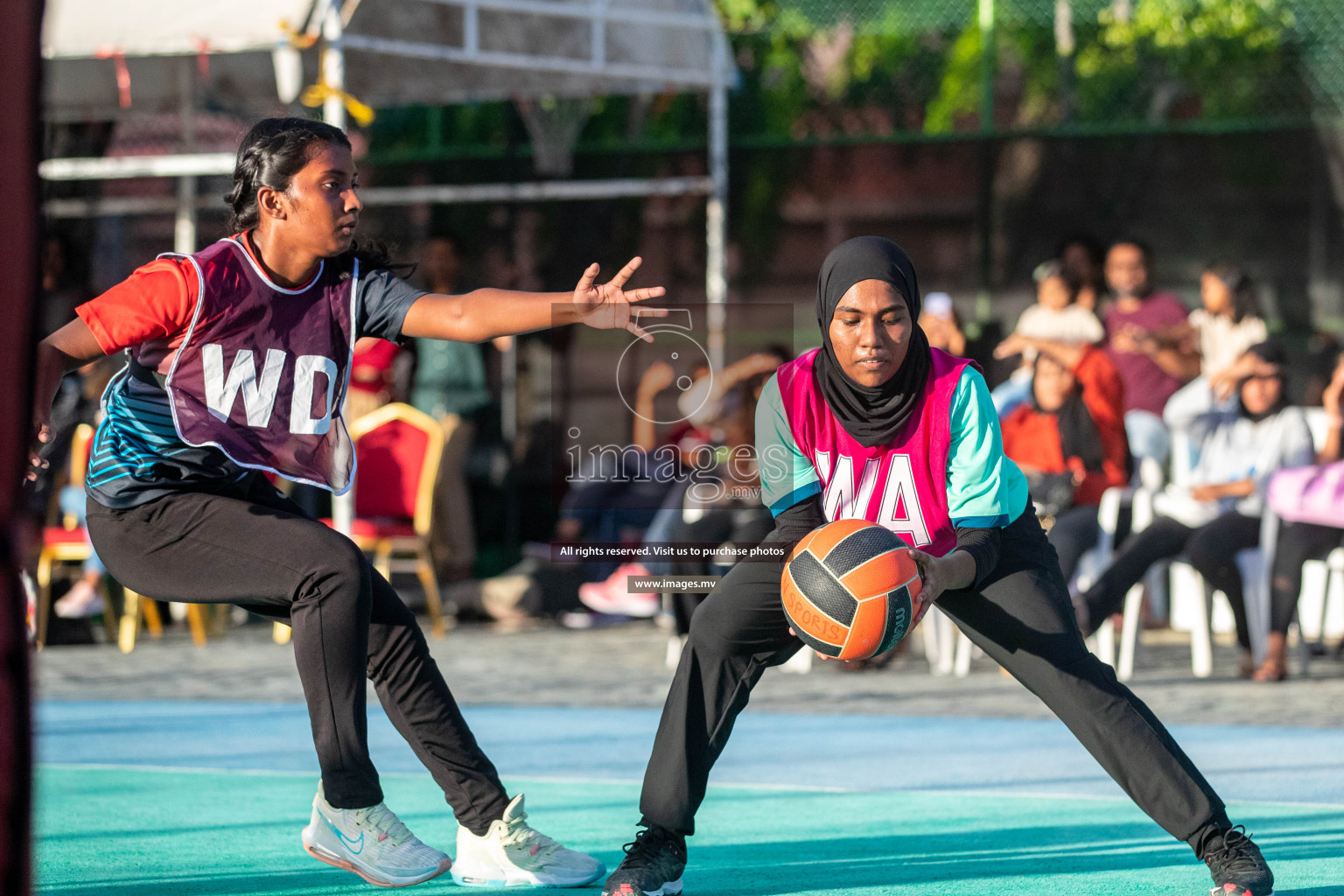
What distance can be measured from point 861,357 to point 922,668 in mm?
5591

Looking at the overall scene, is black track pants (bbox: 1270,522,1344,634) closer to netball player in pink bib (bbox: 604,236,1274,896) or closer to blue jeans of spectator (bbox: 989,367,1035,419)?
blue jeans of spectator (bbox: 989,367,1035,419)

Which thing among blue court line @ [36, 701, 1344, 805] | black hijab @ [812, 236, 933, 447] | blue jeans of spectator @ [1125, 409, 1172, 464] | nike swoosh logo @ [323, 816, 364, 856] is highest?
black hijab @ [812, 236, 933, 447]

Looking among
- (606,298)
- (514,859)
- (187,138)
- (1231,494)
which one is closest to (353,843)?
(514,859)

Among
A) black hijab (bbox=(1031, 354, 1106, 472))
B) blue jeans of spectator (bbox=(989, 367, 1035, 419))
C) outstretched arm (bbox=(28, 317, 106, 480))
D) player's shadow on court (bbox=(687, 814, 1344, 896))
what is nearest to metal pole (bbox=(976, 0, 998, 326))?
blue jeans of spectator (bbox=(989, 367, 1035, 419))

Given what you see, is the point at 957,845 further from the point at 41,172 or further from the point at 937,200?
the point at 937,200

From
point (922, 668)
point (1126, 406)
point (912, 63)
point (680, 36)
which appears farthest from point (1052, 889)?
point (912, 63)

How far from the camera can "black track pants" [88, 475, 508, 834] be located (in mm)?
4121

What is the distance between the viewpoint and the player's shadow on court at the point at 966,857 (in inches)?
177

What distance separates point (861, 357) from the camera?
4.18 metres

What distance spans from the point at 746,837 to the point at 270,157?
2516 mm

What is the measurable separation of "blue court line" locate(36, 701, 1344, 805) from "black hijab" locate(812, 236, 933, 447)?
7.24ft

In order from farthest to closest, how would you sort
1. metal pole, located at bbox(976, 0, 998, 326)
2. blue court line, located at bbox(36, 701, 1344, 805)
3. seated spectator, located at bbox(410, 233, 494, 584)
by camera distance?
metal pole, located at bbox(976, 0, 998, 326) → seated spectator, located at bbox(410, 233, 494, 584) → blue court line, located at bbox(36, 701, 1344, 805)

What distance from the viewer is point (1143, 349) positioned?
10.3 meters

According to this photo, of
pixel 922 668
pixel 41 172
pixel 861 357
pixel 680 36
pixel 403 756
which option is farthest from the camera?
pixel 680 36
